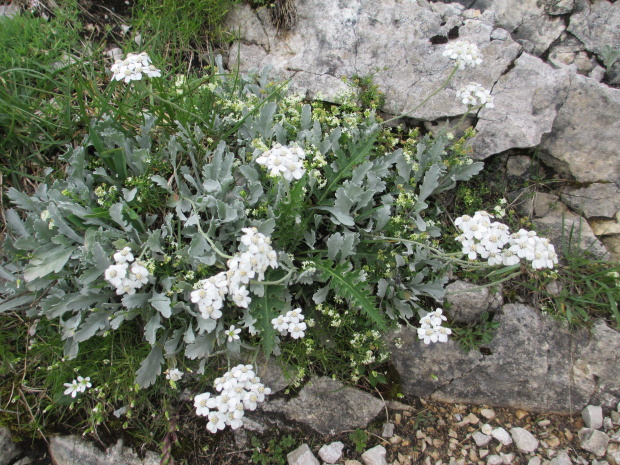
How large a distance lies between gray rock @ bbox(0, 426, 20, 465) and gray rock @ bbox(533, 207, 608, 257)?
419cm

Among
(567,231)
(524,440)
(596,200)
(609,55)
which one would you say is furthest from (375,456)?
(609,55)

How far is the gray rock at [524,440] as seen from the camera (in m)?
2.98

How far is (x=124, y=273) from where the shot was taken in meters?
2.26

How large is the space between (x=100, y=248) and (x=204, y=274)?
64 centimetres

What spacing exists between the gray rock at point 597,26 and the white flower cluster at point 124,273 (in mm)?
4126

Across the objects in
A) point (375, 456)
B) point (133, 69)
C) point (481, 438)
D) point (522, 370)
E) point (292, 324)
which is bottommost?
point (481, 438)

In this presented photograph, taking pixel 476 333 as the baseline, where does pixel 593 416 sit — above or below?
below

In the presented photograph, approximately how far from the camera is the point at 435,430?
3061mm

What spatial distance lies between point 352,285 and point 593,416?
2196 millimetres

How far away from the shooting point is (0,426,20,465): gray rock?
2748mm

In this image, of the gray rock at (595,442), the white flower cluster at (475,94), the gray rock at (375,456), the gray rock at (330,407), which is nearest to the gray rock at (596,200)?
the white flower cluster at (475,94)

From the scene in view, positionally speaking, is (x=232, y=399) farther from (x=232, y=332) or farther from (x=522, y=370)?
(x=522, y=370)

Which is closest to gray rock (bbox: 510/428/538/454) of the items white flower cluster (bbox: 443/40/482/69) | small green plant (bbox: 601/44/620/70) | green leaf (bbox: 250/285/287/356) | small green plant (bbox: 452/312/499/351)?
small green plant (bbox: 452/312/499/351)

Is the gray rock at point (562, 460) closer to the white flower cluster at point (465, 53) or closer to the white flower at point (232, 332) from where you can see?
the white flower at point (232, 332)
